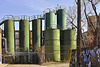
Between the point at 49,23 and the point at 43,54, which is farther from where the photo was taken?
the point at 49,23

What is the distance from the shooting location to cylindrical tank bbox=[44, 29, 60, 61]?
2116cm

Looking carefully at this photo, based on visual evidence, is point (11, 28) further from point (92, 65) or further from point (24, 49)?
point (92, 65)

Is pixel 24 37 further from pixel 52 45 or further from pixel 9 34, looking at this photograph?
pixel 52 45

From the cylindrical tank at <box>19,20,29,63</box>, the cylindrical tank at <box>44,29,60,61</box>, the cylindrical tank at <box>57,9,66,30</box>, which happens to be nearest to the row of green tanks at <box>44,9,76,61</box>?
the cylindrical tank at <box>44,29,60,61</box>

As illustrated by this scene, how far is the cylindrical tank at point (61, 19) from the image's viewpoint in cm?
2551

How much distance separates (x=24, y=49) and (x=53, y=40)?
6.99m

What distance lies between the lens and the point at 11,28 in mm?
24453

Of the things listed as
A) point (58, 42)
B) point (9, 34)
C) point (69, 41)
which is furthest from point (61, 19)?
point (9, 34)

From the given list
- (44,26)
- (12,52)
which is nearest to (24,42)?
(12,52)

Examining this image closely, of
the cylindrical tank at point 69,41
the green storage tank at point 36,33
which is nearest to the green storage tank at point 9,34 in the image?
the green storage tank at point 36,33

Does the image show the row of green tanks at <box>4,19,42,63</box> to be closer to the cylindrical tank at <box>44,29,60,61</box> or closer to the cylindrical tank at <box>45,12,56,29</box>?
the cylindrical tank at <box>45,12,56,29</box>

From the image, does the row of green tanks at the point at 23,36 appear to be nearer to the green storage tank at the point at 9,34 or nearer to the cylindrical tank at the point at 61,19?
the green storage tank at the point at 9,34

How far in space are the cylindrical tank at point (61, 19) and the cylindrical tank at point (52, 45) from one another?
152 inches

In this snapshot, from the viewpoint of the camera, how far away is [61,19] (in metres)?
25.7
